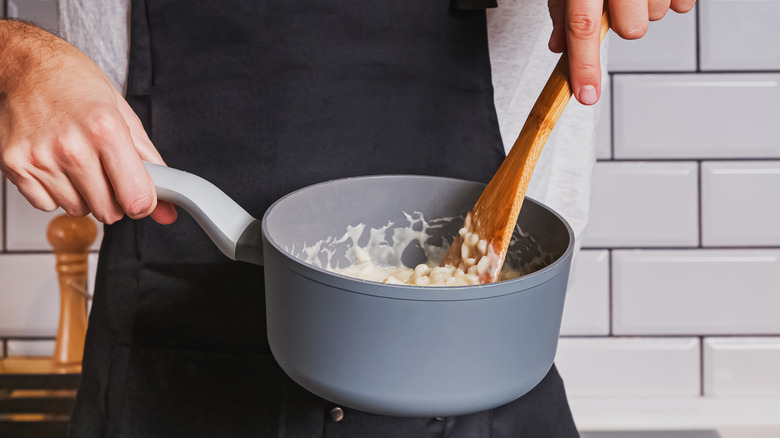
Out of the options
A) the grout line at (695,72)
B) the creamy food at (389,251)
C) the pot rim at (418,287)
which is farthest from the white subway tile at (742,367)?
the pot rim at (418,287)

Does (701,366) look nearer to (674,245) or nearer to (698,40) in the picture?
(674,245)

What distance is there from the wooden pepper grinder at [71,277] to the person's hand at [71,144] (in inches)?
16.2

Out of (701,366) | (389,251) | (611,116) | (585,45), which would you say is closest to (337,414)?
(389,251)

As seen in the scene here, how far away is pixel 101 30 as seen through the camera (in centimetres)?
60

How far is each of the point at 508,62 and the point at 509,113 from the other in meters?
0.05

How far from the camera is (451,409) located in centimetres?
35

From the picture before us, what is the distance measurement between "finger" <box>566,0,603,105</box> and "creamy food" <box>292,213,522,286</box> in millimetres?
129

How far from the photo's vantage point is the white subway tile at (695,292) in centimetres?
97

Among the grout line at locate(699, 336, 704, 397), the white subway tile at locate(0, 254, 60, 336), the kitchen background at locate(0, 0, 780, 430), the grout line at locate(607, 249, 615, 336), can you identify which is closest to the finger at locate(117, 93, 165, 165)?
the kitchen background at locate(0, 0, 780, 430)

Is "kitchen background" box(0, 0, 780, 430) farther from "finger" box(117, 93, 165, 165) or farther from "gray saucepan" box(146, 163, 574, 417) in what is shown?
"gray saucepan" box(146, 163, 574, 417)

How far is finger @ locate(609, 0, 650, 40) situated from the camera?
1.41 ft

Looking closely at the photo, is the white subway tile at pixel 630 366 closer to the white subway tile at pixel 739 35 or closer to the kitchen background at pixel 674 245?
the kitchen background at pixel 674 245

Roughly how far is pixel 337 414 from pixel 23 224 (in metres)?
0.66

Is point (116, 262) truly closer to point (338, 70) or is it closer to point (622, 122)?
point (338, 70)
